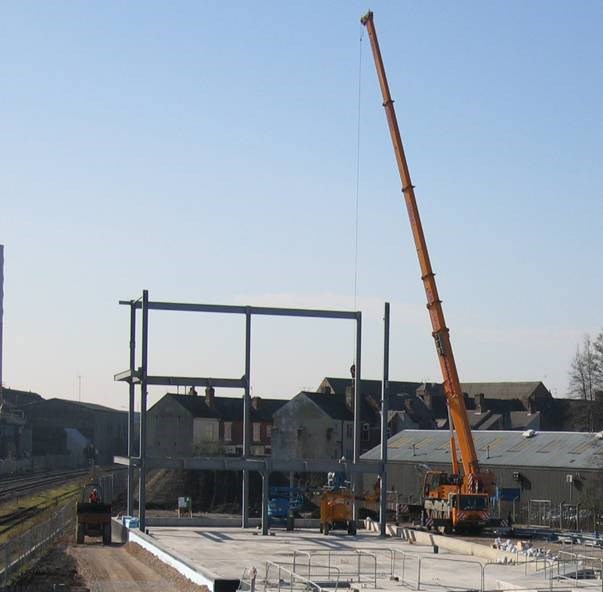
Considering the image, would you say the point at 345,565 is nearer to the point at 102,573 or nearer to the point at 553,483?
the point at 102,573

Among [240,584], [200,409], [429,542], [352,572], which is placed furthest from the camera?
[200,409]

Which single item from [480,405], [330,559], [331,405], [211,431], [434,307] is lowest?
[330,559]

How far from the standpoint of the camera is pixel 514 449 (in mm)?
62875

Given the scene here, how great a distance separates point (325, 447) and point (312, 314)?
42.3m

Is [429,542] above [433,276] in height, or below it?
below

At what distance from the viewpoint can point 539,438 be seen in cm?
6312

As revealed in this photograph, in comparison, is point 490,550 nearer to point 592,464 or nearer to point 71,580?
point 71,580

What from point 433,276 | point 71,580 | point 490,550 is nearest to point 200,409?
point 433,276

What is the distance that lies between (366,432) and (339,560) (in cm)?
5566

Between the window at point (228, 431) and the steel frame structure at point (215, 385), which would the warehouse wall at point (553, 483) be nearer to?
the steel frame structure at point (215, 385)

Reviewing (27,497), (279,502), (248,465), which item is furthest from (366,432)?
(248,465)

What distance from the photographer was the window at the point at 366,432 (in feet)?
297

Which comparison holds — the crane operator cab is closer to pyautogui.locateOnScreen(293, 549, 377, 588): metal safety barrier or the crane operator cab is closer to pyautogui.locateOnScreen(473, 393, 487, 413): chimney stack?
pyautogui.locateOnScreen(293, 549, 377, 588): metal safety barrier

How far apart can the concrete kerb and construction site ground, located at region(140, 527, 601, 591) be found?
0.88 feet
